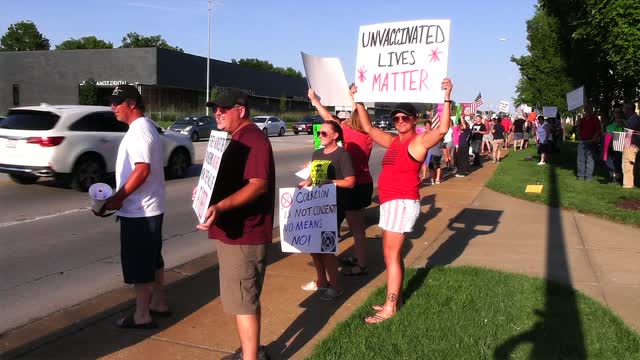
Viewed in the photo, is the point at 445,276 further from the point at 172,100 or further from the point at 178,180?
the point at 172,100

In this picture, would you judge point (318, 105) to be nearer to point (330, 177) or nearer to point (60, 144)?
point (330, 177)

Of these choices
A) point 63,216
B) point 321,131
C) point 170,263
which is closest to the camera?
point 321,131

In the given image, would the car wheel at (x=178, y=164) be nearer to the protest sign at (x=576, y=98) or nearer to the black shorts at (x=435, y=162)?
the black shorts at (x=435, y=162)

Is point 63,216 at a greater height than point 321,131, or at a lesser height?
lesser

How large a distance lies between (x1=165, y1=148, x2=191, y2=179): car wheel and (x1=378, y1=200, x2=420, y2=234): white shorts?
10576mm

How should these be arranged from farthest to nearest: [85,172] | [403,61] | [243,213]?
[85,172] → [403,61] → [243,213]

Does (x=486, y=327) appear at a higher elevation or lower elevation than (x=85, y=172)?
lower

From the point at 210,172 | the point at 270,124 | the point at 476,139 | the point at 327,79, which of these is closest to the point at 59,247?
the point at 327,79

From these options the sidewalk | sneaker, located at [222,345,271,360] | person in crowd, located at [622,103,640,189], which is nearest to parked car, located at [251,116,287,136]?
person in crowd, located at [622,103,640,189]

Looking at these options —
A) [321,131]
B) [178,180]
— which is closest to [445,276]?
[321,131]

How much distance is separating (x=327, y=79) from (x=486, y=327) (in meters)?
3.76

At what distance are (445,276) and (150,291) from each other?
2.90 metres

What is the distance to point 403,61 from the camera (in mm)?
5645

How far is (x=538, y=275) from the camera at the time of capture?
240 inches
